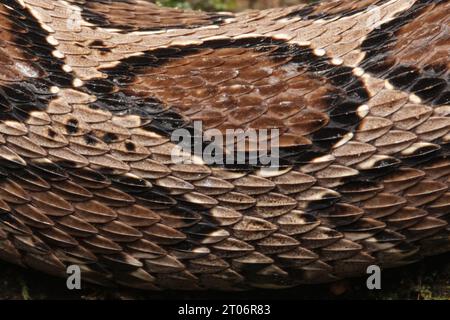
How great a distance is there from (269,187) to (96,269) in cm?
106

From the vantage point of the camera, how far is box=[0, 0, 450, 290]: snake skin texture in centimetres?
378

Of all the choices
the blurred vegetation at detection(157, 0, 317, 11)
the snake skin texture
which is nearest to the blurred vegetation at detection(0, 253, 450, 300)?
the snake skin texture

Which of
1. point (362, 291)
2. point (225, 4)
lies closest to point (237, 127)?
point (362, 291)

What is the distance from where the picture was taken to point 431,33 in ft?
12.6

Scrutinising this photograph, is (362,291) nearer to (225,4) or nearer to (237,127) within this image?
(237,127)

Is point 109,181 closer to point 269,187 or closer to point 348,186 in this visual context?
point 269,187

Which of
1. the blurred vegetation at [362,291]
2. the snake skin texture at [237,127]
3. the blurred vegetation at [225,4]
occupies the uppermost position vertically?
the blurred vegetation at [225,4]

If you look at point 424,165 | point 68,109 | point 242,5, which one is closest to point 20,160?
point 68,109

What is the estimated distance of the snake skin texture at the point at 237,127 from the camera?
378cm

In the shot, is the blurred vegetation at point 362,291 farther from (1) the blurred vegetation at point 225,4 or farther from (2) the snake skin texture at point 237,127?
(1) the blurred vegetation at point 225,4

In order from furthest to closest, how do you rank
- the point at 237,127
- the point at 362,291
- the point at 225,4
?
the point at 225,4 → the point at 362,291 → the point at 237,127

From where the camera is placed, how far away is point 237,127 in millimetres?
3811

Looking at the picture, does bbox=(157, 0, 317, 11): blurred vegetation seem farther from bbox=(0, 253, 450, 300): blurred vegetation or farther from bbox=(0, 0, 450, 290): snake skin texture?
bbox=(0, 253, 450, 300): blurred vegetation

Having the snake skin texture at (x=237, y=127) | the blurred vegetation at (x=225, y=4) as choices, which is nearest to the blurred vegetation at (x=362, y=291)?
the snake skin texture at (x=237, y=127)
